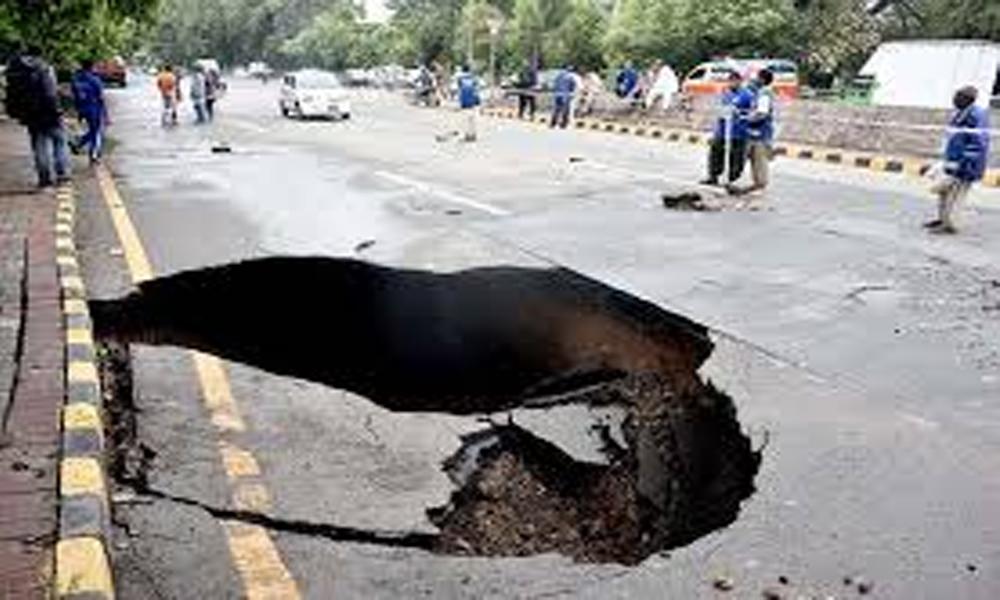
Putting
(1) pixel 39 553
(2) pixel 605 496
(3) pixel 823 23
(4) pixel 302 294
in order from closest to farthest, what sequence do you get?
(1) pixel 39 553 → (2) pixel 605 496 → (4) pixel 302 294 → (3) pixel 823 23

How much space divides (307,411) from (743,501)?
2.22m

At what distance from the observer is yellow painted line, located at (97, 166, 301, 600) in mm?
3883

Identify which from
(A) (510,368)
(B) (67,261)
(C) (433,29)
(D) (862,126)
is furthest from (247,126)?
(C) (433,29)

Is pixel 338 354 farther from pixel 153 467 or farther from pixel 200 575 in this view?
pixel 200 575

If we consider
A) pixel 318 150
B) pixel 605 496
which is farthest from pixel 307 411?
pixel 318 150

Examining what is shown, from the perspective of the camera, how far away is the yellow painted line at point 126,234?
884cm

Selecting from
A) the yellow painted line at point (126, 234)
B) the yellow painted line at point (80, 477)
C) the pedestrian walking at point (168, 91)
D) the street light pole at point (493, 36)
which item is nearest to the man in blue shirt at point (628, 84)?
the pedestrian walking at point (168, 91)

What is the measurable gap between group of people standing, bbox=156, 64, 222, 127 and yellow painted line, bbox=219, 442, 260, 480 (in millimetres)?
22238

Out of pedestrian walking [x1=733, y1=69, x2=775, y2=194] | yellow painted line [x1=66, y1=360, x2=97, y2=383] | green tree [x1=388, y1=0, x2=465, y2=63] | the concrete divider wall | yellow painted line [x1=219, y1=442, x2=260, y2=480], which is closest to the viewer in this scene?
yellow painted line [x1=219, y1=442, x2=260, y2=480]

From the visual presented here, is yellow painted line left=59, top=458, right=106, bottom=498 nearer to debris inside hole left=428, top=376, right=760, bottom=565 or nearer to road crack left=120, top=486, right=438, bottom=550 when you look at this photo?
road crack left=120, top=486, right=438, bottom=550

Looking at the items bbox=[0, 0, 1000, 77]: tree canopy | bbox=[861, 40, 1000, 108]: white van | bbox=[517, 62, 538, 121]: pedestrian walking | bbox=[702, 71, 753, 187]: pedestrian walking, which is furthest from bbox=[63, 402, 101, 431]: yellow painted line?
bbox=[517, 62, 538, 121]: pedestrian walking

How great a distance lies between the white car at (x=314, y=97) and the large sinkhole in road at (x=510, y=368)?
21847 millimetres

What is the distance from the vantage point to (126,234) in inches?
417

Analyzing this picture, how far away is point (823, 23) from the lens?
135 feet
